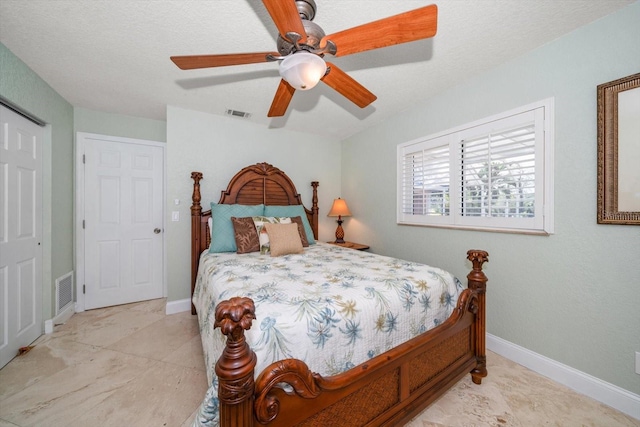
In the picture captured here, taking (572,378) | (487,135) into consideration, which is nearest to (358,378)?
(572,378)

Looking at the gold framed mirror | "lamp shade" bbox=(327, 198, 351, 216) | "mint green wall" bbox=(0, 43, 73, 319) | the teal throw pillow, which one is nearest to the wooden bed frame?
the gold framed mirror

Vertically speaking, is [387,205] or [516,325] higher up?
[387,205]

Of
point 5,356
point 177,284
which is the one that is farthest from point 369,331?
point 5,356

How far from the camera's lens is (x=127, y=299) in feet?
10.7

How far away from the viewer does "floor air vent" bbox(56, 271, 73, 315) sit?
8.66 feet

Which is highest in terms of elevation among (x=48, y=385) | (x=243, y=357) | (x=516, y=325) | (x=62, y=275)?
(x=243, y=357)

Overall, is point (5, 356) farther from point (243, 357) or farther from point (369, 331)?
point (369, 331)

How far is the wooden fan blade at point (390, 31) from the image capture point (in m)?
1.08

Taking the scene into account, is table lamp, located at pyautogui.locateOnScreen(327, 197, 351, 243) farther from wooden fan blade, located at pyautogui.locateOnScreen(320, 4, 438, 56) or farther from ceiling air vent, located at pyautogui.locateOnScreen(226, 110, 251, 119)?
wooden fan blade, located at pyautogui.locateOnScreen(320, 4, 438, 56)

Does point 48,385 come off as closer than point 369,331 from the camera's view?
No

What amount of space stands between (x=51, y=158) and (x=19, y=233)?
83 centimetres

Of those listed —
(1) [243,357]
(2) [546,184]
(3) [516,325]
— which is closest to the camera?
(1) [243,357]

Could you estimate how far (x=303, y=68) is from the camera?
1.26 meters

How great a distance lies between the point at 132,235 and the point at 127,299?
847 mm
